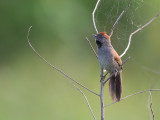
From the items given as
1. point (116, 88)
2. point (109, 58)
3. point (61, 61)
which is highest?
point (61, 61)

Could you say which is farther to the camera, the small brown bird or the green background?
the green background

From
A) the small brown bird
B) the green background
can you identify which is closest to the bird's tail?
the small brown bird

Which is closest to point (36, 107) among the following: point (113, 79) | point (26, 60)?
point (26, 60)

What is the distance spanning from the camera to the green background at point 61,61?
22.6 feet

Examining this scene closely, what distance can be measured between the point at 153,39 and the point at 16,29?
302 cm

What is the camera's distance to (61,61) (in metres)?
8.05

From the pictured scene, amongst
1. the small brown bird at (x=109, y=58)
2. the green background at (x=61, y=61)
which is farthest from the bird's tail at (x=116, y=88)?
the green background at (x=61, y=61)

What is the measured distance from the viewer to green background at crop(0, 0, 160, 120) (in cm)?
689

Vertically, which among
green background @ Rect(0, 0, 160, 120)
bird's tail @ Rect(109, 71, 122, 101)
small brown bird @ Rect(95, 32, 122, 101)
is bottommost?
bird's tail @ Rect(109, 71, 122, 101)

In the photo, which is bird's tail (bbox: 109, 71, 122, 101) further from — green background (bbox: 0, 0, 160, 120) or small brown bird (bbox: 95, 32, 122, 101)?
green background (bbox: 0, 0, 160, 120)

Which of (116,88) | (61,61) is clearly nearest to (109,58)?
(116,88)

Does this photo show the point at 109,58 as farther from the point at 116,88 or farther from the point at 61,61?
the point at 61,61

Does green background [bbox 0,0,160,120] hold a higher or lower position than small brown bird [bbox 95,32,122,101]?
higher

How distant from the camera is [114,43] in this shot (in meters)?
6.55
